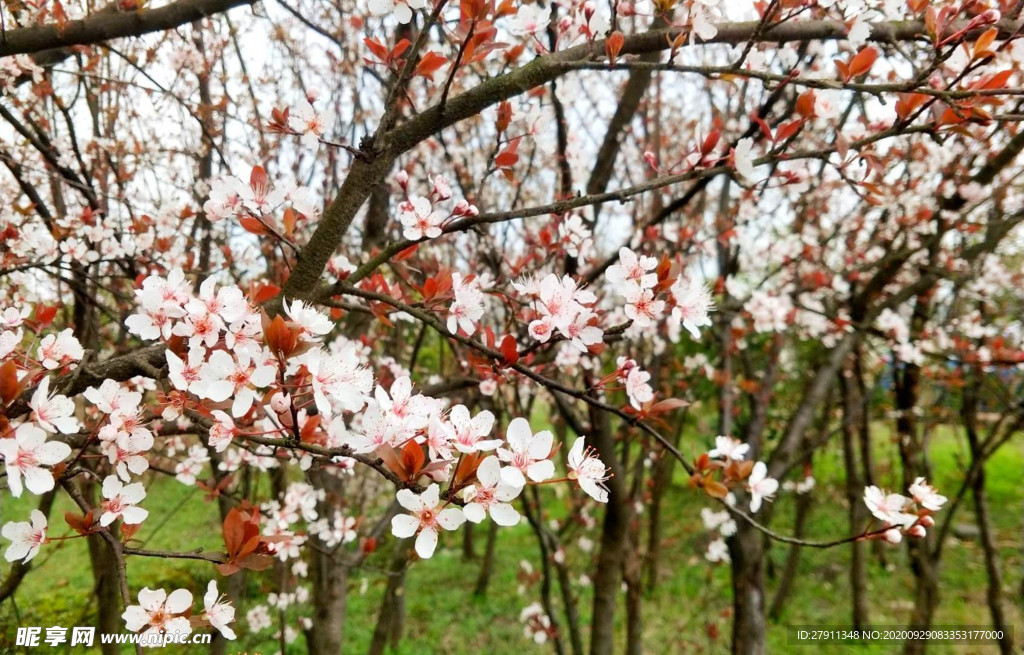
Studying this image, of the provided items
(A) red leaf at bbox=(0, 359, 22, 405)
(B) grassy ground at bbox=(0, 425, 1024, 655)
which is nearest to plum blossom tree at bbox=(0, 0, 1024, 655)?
(A) red leaf at bbox=(0, 359, 22, 405)

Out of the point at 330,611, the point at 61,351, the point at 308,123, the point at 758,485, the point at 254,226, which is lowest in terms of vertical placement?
the point at 330,611

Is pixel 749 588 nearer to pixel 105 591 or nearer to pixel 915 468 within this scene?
pixel 915 468

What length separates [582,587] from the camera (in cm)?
625

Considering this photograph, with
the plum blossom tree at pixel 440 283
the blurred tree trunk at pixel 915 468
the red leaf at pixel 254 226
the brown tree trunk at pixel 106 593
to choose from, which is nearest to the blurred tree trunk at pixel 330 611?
the plum blossom tree at pixel 440 283

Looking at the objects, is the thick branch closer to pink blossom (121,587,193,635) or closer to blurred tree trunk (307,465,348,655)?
pink blossom (121,587,193,635)

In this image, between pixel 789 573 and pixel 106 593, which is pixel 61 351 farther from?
pixel 789 573

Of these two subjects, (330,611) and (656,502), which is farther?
(656,502)

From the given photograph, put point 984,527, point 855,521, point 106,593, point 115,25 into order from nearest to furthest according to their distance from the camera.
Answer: point 115,25 < point 106,593 < point 984,527 < point 855,521

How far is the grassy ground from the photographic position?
3.98m

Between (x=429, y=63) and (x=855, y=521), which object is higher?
(x=429, y=63)

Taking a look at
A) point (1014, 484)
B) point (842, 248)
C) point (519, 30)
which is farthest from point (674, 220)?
point (1014, 484)

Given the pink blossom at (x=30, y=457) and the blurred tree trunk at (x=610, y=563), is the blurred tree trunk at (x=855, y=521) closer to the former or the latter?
the blurred tree trunk at (x=610, y=563)

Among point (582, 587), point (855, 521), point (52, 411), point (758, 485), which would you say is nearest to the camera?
point (52, 411)

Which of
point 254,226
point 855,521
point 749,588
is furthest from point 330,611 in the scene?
point 855,521
